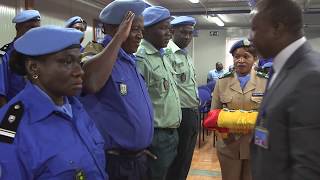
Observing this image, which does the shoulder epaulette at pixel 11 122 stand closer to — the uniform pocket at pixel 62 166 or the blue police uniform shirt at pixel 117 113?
the uniform pocket at pixel 62 166

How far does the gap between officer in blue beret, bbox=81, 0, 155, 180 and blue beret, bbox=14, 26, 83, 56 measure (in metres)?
0.46

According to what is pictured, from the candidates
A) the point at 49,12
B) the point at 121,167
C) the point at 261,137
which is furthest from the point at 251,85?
the point at 49,12

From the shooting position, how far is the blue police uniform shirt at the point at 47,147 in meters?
1.25

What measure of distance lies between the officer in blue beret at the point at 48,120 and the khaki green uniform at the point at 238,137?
1423 mm

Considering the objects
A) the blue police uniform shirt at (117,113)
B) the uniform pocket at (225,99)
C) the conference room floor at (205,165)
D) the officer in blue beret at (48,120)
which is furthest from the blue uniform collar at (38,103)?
the conference room floor at (205,165)

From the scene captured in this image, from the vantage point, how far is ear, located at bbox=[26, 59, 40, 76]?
1.44 metres

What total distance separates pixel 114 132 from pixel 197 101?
1.56 meters

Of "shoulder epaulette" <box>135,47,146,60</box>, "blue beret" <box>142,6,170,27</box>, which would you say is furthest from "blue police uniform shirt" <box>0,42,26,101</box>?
"blue beret" <box>142,6,170,27</box>

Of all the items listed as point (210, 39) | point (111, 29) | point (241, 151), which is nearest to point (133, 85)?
point (111, 29)

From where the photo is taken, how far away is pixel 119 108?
198 centimetres

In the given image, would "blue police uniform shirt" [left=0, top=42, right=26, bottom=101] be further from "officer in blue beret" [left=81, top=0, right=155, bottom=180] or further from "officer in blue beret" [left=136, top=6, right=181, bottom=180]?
"officer in blue beret" [left=81, top=0, right=155, bottom=180]

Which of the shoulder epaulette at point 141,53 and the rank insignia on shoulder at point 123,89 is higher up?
the shoulder epaulette at point 141,53

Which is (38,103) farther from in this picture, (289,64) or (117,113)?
(289,64)

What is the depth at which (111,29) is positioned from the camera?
7.17ft
